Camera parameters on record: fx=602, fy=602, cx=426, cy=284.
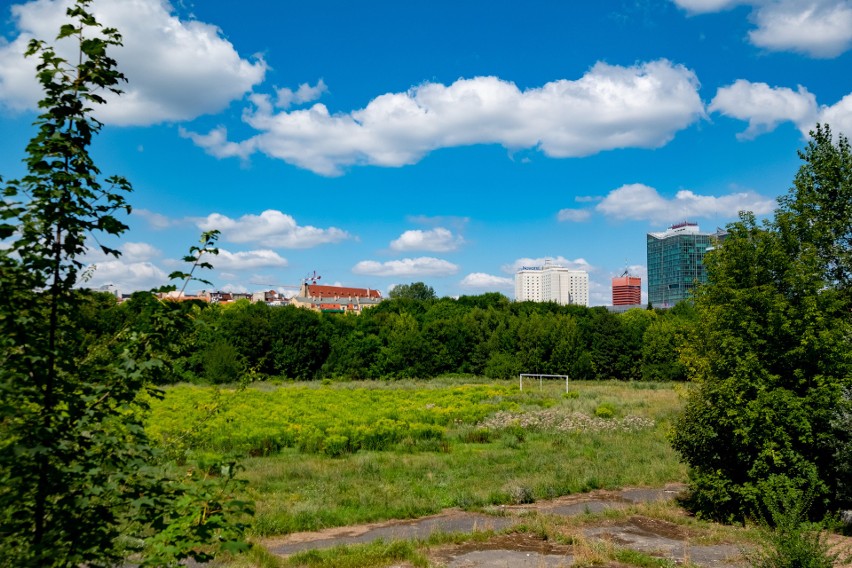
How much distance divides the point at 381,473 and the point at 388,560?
24.9ft

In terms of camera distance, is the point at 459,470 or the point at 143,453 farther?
the point at 459,470

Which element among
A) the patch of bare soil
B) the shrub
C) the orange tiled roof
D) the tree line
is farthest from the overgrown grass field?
the orange tiled roof

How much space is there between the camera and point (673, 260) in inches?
6895

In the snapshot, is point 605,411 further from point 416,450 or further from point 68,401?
point 68,401

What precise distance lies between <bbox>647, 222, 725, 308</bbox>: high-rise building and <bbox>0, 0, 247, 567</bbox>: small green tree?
164637 millimetres

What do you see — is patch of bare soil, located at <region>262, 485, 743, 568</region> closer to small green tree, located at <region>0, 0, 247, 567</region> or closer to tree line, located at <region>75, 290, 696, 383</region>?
small green tree, located at <region>0, 0, 247, 567</region>

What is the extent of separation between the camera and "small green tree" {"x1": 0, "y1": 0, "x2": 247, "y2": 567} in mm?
3293

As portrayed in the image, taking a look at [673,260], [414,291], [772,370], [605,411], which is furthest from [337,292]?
[772,370]

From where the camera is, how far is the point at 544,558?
10.5 m

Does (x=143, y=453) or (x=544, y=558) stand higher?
(x=143, y=453)

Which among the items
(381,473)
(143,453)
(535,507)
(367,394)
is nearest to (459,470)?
(381,473)

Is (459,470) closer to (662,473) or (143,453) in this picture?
(662,473)

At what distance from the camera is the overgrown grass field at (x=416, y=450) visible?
1416 cm

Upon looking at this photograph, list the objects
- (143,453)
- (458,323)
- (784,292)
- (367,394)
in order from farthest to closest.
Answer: (458,323)
(367,394)
(784,292)
(143,453)
